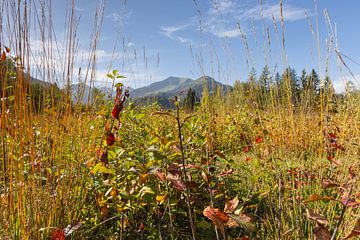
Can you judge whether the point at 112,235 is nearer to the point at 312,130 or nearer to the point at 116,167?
the point at 116,167

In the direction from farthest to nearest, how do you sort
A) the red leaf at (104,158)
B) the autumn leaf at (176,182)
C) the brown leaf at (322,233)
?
the red leaf at (104,158)
the autumn leaf at (176,182)
the brown leaf at (322,233)

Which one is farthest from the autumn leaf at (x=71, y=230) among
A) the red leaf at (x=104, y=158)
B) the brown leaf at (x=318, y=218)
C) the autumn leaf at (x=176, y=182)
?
the brown leaf at (x=318, y=218)

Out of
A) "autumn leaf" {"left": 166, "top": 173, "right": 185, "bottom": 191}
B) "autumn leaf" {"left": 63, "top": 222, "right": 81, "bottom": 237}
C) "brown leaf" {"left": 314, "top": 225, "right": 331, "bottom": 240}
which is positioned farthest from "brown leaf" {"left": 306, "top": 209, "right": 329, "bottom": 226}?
"autumn leaf" {"left": 63, "top": 222, "right": 81, "bottom": 237}

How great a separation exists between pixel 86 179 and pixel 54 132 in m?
0.28

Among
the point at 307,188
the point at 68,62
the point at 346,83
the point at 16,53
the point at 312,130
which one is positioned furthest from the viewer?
the point at 312,130

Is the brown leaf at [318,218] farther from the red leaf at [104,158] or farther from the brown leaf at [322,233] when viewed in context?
the red leaf at [104,158]

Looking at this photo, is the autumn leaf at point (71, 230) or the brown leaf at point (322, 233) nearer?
the brown leaf at point (322, 233)

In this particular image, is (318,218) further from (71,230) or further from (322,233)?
(71,230)

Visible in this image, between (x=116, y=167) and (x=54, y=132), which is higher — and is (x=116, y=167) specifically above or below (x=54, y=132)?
below

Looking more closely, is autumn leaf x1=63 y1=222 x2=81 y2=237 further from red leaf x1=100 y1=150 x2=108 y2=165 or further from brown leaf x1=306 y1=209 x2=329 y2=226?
brown leaf x1=306 y1=209 x2=329 y2=226

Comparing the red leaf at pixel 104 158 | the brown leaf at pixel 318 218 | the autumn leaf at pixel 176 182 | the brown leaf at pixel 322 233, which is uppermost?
the red leaf at pixel 104 158

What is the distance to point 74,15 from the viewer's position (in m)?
1.37

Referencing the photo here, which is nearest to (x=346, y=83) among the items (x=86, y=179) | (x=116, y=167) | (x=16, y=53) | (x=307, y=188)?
(x=307, y=188)

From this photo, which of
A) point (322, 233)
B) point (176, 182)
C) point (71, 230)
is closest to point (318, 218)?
point (322, 233)
